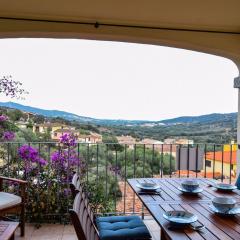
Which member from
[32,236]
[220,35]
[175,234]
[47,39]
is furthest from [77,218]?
[220,35]

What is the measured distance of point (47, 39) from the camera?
4027 millimetres

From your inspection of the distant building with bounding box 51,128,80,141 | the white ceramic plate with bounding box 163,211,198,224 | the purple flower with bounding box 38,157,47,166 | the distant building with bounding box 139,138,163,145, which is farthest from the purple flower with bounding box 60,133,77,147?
the white ceramic plate with bounding box 163,211,198,224

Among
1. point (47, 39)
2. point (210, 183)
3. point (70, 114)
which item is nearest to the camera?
point (210, 183)

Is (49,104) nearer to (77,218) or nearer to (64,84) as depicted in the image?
(64,84)

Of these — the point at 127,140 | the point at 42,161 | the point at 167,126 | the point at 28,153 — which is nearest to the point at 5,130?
the point at 28,153

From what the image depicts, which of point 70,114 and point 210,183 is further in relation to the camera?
point 70,114

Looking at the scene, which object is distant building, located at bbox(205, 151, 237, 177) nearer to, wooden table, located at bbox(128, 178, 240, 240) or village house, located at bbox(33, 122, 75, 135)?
wooden table, located at bbox(128, 178, 240, 240)

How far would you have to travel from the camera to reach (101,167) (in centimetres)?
443

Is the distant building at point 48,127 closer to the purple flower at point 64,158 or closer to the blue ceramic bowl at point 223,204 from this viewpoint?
the purple flower at point 64,158

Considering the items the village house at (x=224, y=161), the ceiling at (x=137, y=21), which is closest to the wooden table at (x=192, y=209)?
Answer: the village house at (x=224, y=161)

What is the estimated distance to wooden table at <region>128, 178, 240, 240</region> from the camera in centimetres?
181

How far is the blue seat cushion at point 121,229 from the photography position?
2.51 meters

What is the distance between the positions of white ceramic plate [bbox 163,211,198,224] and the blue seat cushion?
0.61 m

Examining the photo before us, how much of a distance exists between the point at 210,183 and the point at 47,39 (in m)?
2.57
